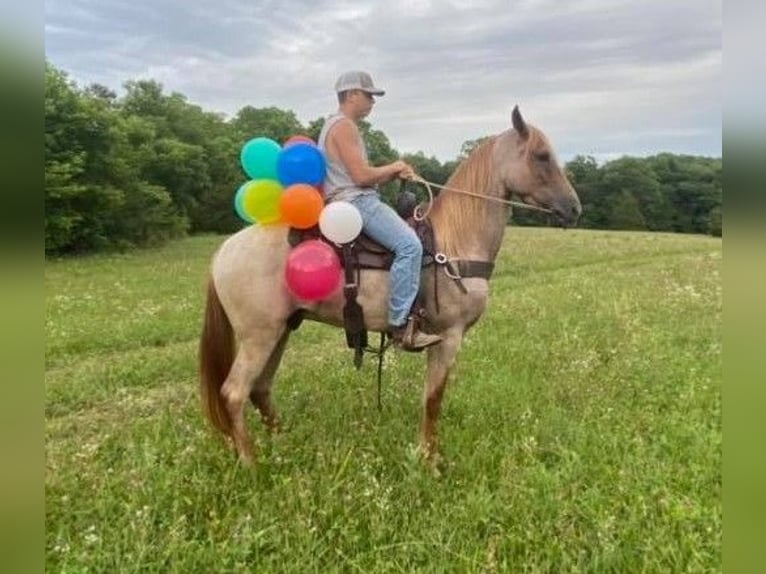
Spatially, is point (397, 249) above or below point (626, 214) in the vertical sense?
below

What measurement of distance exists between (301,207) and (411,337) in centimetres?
152

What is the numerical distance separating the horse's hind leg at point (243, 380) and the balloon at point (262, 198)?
1.09 meters

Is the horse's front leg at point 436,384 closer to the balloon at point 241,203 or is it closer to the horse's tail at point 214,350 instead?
the horse's tail at point 214,350

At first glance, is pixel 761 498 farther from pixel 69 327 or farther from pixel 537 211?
pixel 69 327

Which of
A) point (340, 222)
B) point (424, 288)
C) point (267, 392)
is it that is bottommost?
point (267, 392)

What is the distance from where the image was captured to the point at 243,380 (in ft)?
17.9

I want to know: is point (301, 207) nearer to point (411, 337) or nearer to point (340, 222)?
point (340, 222)

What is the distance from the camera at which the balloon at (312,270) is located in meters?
5.18

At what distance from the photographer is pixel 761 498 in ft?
8.35

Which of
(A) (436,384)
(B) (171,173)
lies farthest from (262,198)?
(B) (171,173)

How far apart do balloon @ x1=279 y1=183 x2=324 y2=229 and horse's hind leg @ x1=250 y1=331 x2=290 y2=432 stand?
1392mm

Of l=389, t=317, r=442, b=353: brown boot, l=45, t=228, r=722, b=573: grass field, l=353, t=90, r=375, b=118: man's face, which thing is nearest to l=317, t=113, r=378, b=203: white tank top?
l=353, t=90, r=375, b=118: man's face

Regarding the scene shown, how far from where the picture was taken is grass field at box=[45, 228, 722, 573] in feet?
13.1

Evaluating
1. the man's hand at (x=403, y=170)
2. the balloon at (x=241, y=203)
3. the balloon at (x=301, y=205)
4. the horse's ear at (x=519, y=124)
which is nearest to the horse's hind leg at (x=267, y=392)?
the balloon at (x=241, y=203)
